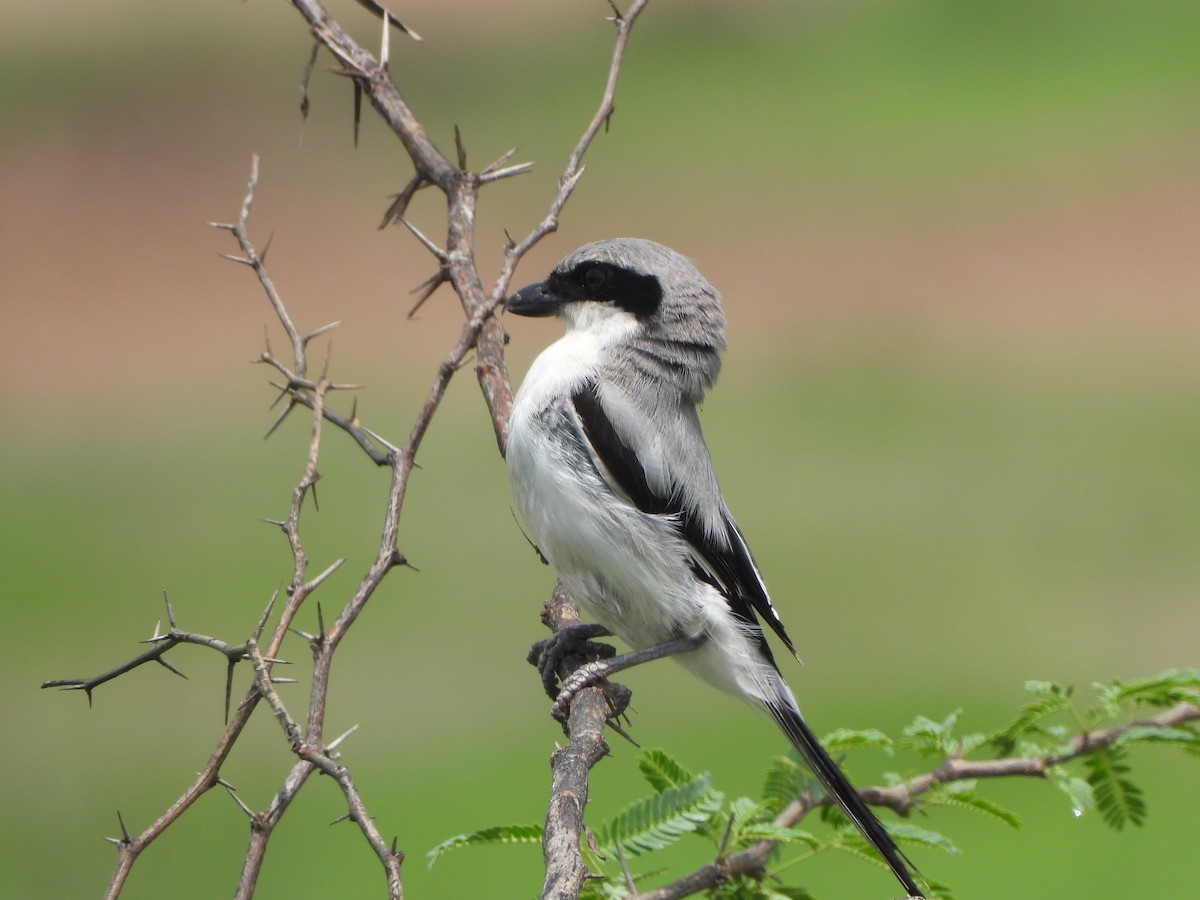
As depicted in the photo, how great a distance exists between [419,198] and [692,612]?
14.6m

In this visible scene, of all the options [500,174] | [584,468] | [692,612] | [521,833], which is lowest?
[521,833]

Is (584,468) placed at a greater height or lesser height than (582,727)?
greater

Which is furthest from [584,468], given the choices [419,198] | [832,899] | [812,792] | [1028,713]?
[419,198]

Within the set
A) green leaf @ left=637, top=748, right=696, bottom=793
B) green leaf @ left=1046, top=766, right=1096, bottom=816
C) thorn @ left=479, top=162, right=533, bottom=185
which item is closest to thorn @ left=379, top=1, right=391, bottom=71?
thorn @ left=479, top=162, right=533, bottom=185

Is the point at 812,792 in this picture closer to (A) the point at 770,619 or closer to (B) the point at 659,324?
(A) the point at 770,619

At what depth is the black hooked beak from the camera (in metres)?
3.04

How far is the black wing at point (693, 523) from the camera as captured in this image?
8.88 ft

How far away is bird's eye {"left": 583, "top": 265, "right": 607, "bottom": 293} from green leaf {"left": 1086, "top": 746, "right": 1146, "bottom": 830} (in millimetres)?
1503

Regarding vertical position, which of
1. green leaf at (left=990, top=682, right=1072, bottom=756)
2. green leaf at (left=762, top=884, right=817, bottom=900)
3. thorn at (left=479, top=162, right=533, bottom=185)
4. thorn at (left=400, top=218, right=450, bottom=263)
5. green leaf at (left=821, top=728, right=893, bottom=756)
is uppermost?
thorn at (left=479, top=162, right=533, bottom=185)

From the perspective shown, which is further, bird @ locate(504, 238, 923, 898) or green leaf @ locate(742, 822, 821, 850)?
bird @ locate(504, 238, 923, 898)

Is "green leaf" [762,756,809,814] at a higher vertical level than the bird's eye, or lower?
lower

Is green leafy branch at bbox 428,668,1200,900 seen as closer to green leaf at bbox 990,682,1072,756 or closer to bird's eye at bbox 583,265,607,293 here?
green leaf at bbox 990,682,1072,756

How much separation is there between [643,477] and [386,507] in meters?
0.57

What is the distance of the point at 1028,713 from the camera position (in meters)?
2.37
